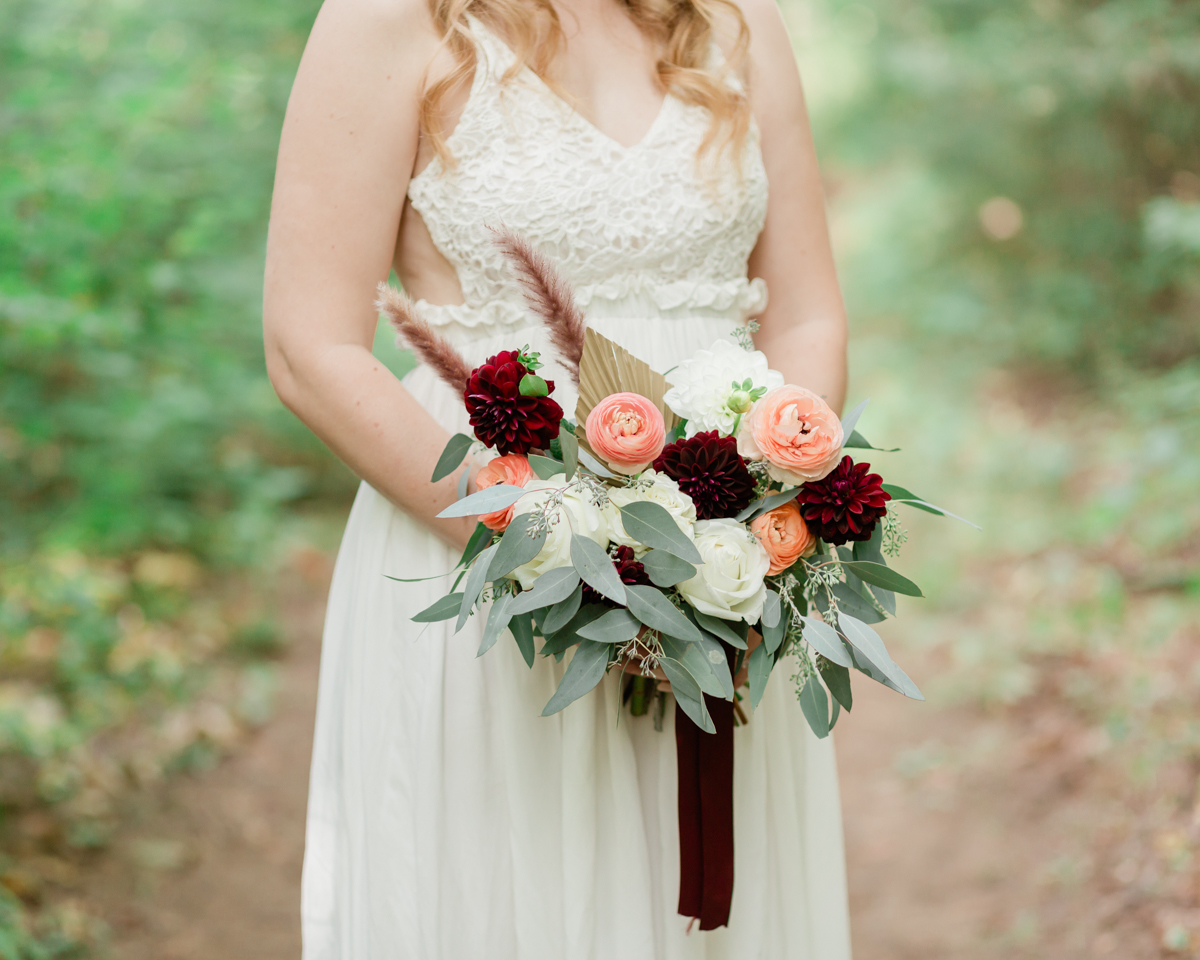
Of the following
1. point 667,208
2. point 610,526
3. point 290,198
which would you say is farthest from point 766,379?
point 290,198

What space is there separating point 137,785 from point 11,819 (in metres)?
0.50

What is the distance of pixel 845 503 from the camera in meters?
A: 1.18

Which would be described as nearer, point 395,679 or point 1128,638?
point 395,679

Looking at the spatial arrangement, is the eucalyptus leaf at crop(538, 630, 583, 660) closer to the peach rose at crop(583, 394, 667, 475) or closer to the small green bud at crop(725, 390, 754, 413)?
the peach rose at crop(583, 394, 667, 475)

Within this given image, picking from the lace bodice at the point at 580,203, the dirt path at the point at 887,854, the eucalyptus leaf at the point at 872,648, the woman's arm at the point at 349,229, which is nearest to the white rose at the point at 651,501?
the eucalyptus leaf at the point at 872,648

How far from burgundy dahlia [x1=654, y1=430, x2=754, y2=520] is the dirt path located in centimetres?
231

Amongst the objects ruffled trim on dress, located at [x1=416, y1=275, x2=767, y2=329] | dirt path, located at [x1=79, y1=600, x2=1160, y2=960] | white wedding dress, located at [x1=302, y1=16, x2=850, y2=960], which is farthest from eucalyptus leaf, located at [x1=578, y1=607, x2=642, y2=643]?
dirt path, located at [x1=79, y1=600, x2=1160, y2=960]

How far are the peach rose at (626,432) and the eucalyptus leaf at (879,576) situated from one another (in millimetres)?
279

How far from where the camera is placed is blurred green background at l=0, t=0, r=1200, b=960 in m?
3.34

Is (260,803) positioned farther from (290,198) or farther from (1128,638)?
(1128,638)

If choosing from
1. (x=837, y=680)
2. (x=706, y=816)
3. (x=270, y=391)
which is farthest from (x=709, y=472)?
(x=270, y=391)

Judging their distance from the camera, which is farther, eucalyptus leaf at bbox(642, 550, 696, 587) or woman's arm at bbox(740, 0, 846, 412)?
woman's arm at bbox(740, 0, 846, 412)

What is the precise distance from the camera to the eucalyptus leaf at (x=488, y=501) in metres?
1.13

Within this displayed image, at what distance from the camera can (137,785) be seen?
3.72 meters
